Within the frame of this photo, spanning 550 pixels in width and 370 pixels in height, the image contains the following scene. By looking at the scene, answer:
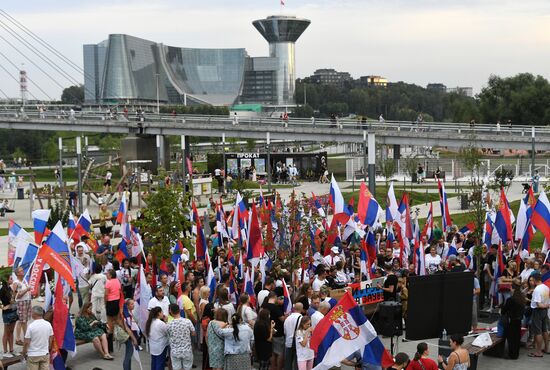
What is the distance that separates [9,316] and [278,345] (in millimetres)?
4872

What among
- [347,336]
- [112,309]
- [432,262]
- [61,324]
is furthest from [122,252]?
[347,336]

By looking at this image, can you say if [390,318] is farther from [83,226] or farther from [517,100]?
[517,100]

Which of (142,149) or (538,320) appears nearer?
(538,320)

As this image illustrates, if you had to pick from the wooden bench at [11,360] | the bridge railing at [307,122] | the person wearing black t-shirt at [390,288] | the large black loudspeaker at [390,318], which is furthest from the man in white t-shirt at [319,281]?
the bridge railing at [307,122]

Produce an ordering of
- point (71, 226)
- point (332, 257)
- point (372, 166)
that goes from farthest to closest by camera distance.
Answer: point (372, 166) < point (71, 226) < point (332, 257)

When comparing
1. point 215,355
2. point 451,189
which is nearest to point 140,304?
point 215,355

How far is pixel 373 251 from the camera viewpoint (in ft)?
64.8

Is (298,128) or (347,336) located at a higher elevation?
(298,128)

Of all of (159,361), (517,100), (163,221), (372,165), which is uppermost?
(517,100)

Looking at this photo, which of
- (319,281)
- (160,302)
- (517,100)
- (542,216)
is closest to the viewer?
(160,302)

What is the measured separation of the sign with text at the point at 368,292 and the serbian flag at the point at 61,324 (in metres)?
5.37

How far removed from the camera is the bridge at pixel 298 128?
56.9 meters

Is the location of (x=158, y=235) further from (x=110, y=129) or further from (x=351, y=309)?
(x=110, y=129)

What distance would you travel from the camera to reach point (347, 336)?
12266 millimetres
